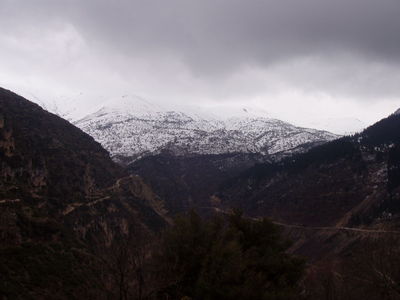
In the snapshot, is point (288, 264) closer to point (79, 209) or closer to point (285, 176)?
point (79, 209)

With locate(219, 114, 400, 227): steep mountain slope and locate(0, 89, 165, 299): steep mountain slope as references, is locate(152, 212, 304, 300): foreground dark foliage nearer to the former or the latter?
locate(0, 89, 165, 299): steep mountain slope

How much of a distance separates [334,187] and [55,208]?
98267 mm

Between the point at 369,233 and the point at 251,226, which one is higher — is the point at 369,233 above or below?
below

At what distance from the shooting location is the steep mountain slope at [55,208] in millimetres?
43188

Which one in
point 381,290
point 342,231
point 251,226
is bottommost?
point 342,231

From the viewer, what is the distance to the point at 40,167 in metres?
81.9

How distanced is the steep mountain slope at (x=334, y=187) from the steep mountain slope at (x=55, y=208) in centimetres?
4696

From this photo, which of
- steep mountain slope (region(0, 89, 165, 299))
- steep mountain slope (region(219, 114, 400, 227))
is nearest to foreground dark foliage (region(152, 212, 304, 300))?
steep mountain slope (region(0, 89, 165, 299))

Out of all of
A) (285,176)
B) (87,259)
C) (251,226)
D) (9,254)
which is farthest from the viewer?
(285,176)

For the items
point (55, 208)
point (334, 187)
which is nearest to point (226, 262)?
point (55, 208)

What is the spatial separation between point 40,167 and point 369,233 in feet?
224

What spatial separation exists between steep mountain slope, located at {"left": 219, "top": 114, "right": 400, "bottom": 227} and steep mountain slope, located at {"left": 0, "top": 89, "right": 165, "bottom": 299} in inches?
1849

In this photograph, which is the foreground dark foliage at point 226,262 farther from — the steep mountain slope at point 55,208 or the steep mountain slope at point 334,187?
the steep mountain slope at point 334,187

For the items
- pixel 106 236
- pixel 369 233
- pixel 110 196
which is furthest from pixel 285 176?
pixel 106 236
